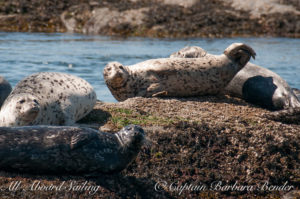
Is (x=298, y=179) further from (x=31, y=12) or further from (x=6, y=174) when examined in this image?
(x=31, y=12)

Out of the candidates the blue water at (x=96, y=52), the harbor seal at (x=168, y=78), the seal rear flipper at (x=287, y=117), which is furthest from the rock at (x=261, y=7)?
the seal rear flipper at (x=287, y=117)

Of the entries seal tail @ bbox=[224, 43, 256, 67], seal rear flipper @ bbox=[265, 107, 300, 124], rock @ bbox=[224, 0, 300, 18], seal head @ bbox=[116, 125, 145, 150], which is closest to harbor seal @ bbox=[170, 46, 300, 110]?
seal tail @ bbox=[224, 43, 256, 67]

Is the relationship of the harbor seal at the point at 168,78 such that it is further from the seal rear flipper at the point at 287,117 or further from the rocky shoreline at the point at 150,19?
the rocky shoreline at the point at 150,19

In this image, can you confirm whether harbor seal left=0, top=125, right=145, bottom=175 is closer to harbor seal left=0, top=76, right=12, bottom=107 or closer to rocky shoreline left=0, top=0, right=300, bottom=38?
harbor seal left=0, top=76, right=12, bottom=107

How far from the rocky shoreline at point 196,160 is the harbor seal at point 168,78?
4.72ft

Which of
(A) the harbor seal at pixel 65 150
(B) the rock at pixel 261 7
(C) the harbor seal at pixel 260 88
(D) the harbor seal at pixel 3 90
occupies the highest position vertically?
(A) the harbor seal at pixel 65 150

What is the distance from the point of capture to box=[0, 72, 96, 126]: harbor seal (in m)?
5.75

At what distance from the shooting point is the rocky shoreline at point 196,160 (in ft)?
14.5

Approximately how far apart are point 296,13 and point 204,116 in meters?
20.9

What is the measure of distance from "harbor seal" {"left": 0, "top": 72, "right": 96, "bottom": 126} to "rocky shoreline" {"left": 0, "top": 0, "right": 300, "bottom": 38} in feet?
57.5

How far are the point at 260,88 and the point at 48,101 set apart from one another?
3979mm

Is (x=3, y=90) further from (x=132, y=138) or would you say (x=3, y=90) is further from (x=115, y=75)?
(x=132, y=138)

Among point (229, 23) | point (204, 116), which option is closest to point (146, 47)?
point (229, 23)

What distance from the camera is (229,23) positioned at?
25219 mm
